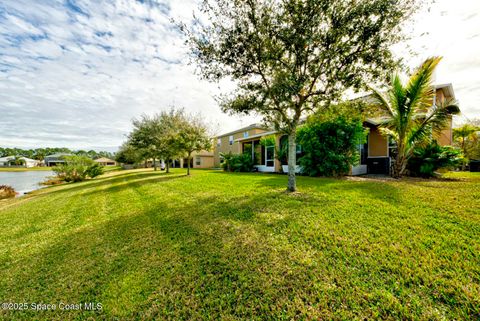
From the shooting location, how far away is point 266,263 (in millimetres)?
2896

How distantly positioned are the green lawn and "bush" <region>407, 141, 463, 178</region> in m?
→ 4.28

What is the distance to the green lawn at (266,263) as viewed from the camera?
218cm

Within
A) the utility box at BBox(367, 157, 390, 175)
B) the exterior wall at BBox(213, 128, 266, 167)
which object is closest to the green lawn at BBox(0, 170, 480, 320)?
the utility box at BBox(367, 157, 390, 175)

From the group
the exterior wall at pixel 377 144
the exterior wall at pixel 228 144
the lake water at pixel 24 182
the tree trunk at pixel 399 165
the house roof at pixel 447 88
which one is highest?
the house roof at pixel 447 88

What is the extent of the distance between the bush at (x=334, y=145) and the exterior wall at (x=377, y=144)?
12.4ft

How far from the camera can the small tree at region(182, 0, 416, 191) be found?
5098mm

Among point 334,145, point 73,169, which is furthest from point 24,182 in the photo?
point 334,145

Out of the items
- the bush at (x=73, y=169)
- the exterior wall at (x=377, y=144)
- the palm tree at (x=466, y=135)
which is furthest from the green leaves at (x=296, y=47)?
the bush at (x=73, y=169)

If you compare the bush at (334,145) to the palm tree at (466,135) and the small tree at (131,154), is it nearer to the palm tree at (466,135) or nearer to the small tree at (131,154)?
the palm tree at (466,135)

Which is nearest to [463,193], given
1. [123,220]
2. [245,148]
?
[123,220]

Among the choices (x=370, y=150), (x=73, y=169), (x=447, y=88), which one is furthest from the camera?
(x=73, y=169)

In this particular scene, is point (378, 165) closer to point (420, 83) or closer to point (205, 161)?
point (420, 83)

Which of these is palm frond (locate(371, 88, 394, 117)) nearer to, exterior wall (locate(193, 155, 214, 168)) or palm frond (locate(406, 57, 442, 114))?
palm frond (locate(406, 57, 442, 114))

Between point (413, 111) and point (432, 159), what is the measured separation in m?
2.60
